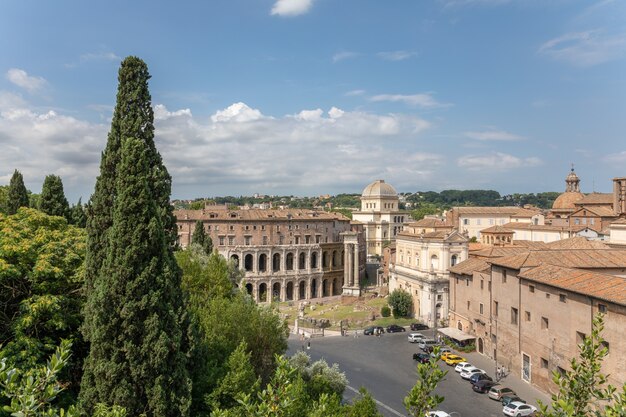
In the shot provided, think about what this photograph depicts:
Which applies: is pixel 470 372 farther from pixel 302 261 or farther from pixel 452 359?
pixel 302 261

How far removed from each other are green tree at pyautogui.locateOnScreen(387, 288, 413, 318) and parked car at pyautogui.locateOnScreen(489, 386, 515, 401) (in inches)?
899

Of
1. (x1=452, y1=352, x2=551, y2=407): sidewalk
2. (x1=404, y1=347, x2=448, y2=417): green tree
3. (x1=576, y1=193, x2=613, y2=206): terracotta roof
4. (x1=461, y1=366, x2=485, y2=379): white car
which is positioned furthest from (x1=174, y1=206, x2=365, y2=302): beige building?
(x1=404, y1=347, x2=448, y2=417): green tree

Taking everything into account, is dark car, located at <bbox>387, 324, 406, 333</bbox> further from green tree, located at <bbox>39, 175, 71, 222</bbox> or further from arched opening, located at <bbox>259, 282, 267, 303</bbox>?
green tree, located at <bbox>39, 175, 71, 222</bbox>

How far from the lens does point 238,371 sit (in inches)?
650

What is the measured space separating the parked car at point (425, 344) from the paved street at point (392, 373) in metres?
0.64

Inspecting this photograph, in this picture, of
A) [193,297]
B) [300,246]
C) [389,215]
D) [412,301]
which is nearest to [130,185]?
[193,297]

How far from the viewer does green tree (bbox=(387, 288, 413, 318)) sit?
53.0m

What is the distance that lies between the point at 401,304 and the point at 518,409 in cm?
2654

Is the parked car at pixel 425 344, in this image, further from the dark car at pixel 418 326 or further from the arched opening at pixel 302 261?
the arched opening at pixel 302 261

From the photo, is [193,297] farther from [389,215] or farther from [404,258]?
[389,215]

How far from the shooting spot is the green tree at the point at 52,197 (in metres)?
34.0

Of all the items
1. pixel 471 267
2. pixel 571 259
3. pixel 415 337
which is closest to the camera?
pixel 571 259

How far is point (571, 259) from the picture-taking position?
3581cm

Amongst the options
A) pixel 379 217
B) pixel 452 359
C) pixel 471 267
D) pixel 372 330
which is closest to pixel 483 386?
pixel 452 359
